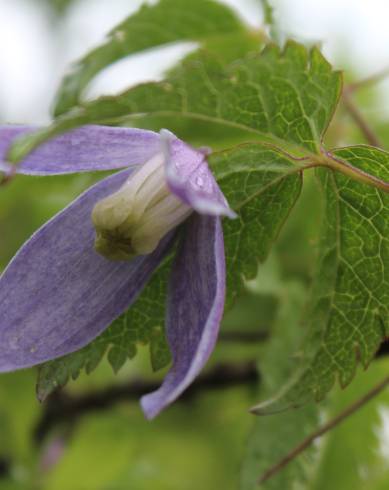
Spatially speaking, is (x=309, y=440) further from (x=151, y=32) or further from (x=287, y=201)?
(x=151, y=32)

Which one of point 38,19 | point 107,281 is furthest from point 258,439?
point 38,19

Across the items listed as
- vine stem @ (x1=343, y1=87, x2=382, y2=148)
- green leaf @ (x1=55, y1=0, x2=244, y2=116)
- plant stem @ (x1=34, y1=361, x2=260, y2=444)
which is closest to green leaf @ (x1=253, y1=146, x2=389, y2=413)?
vine stem @ (x1=343, y1=87, x2=382, y2=148)

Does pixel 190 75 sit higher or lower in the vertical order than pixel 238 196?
higher

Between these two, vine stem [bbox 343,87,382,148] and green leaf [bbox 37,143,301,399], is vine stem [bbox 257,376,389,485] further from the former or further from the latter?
vine stem [bbox 343,87,382,148]

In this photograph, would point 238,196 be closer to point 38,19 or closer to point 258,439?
point 258,439

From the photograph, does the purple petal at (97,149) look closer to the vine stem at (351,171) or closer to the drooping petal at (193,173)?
the drooping petal at (193,173)

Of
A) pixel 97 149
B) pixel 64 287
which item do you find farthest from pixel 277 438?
pixel 97 149

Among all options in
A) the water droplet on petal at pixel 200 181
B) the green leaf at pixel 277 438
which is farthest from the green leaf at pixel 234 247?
the green leaf at pixel 277 438
